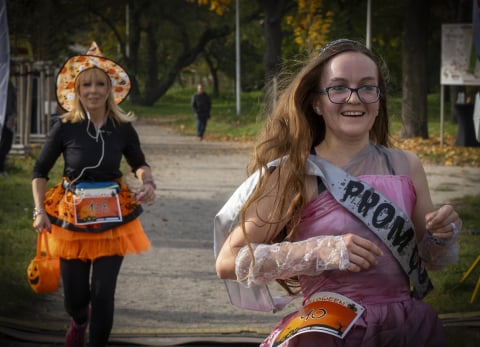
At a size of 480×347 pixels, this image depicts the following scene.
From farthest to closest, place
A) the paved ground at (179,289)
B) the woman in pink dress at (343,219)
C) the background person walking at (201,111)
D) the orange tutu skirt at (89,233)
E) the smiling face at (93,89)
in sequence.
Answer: the background person walking at (201,111)
the paved ground at (179,289)
the smiling face at (93,89)
the orange tutu skirt at (89,233)
the woman in pink dress at (343,219)

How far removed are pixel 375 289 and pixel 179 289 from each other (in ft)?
16.3

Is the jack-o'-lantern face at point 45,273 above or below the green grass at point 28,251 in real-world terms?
above

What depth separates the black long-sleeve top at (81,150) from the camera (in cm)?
559

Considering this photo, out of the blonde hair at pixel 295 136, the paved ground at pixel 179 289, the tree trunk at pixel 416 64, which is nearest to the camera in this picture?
the blonde hair at pixel 295 136

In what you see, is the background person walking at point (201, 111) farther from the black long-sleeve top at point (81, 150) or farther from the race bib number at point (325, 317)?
the race bib number at point (325, 317)

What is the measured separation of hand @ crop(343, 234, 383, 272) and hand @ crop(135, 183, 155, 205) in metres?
2.96

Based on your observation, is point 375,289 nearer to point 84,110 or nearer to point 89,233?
point 89,233

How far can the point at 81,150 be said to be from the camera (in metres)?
5.57

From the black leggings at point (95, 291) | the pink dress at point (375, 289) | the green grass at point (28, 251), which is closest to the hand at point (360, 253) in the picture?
the pink dress at point (375, 289)

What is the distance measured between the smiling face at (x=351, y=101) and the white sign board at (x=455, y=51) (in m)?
14.9

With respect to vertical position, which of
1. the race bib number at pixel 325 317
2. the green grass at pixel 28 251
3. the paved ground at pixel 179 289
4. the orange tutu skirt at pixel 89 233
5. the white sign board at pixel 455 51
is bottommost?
the paved ground at pixel 179 289

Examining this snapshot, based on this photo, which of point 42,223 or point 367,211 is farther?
point 42,223

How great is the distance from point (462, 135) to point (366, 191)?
55.0 ft

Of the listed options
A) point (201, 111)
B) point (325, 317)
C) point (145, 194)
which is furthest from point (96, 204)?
point (201, 111)
